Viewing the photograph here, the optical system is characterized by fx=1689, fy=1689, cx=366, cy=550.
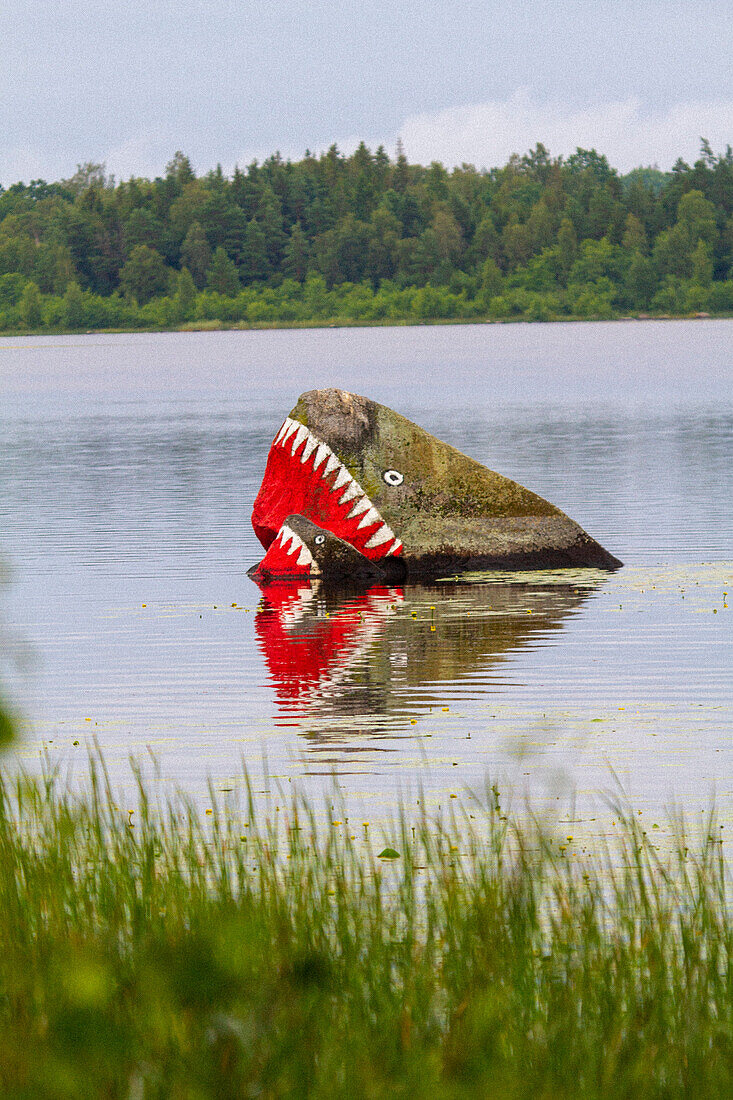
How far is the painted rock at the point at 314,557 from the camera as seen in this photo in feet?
63.9

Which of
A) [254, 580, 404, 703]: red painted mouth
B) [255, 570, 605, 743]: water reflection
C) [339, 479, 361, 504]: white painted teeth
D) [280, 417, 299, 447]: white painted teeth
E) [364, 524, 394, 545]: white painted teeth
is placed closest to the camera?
[255, 570, 605, 743]: water reflection

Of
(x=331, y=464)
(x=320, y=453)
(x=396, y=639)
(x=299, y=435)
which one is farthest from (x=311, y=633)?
(x=299, y=435)

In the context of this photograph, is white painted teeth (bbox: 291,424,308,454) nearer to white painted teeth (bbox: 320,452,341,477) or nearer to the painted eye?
white painted teeth (bbox: 320,452,341,477)

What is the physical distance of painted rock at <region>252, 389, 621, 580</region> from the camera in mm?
19172

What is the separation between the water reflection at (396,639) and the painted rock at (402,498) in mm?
409

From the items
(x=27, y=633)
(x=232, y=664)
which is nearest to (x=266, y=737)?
(x=232, y=664)

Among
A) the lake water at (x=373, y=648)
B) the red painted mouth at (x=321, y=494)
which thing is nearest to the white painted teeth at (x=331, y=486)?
the red painted mouth at (x=321, y=494)

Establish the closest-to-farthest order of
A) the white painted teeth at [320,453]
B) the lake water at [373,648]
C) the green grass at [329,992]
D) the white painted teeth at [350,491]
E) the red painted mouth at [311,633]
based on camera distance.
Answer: the green grass at [329,992]
the lake water at [373,648]
the red painted mouth at [311,633]
the white painted teeth at [350,491]
the white painted teeth at [320,453]

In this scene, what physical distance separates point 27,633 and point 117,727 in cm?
494

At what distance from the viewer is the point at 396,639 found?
51.6 ft

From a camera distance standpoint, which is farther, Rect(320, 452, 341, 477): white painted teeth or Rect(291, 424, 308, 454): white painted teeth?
Rect(291, 424, 308, 454): white painted teeth

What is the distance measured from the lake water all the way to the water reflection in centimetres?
4

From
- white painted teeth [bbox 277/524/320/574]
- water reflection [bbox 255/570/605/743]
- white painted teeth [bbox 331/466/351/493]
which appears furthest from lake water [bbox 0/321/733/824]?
→ white painted teeth [bbox 331/466/351/493]

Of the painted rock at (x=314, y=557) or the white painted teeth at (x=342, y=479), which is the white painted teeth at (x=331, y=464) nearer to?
the white painted teeth at (x=342, y=479)
